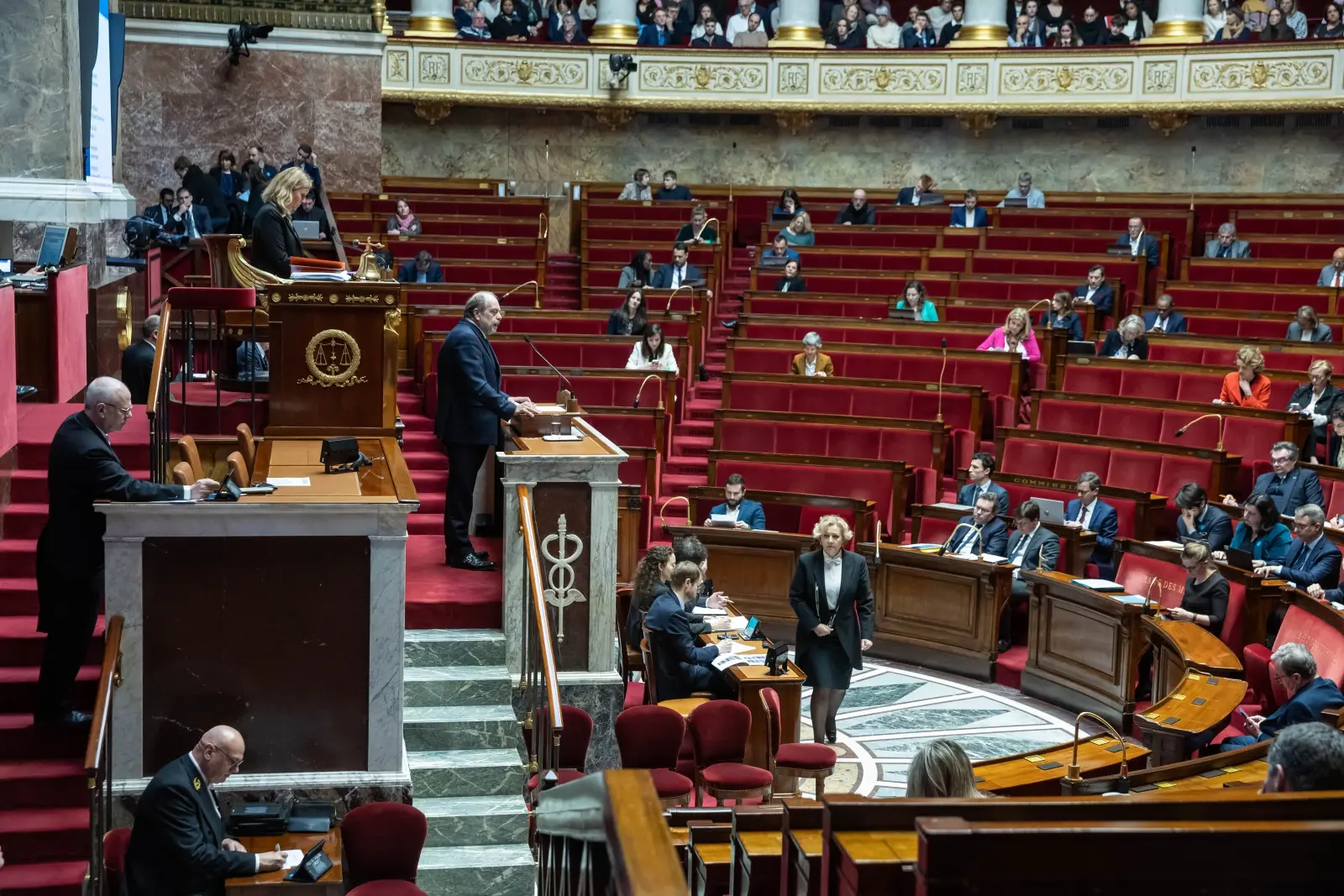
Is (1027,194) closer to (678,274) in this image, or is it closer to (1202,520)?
(678,274)

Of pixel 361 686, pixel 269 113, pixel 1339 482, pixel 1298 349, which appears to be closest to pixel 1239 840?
pixel 361 686

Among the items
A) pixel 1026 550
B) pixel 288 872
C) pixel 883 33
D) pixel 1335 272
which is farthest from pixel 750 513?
pixel 883 33

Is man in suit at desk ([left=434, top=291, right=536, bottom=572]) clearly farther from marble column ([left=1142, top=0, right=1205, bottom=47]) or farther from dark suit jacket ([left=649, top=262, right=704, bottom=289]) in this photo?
marble column ([left=1142, top=0, right=1205, bottom=47])

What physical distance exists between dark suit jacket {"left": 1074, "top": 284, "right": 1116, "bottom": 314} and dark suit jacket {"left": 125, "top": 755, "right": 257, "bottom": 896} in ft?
29.6

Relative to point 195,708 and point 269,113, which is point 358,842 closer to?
point 195,708

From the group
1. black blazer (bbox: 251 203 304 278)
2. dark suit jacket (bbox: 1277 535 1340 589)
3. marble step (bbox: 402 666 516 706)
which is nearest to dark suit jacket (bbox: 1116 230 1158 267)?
dark suit jacket (bbox: 1277 535 1340 589)

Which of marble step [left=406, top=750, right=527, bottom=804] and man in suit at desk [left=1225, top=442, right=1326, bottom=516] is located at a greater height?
man in suit at desk [left=1225, top=442, right=1326, bottom=516]

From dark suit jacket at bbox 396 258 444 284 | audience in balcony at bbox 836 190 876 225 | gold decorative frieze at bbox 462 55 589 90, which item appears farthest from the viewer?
gold decorative frieze at bbox 462 55 589 90

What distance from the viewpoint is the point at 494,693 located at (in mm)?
5590

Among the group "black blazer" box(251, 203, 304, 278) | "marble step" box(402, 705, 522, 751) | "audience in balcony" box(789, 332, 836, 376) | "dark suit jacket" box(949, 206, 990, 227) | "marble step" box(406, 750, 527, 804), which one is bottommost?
"marble step" box(406, 750, 527, 804)

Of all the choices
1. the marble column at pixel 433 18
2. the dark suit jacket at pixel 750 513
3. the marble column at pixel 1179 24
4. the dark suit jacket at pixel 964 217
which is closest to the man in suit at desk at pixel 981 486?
the dark suit jacket at pixel 750 513

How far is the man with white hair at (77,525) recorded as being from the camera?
462cm

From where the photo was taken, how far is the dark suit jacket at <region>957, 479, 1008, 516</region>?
8344 millimetres

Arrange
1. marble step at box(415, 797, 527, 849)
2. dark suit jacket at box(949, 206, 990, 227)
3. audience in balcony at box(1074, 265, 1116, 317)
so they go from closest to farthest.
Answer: marble step at box(415, 797, 527, 849)
audience in balcony at box(1074, 265, 1116, 317)
dark suit jacket at box(949, 206, 990, 227)
